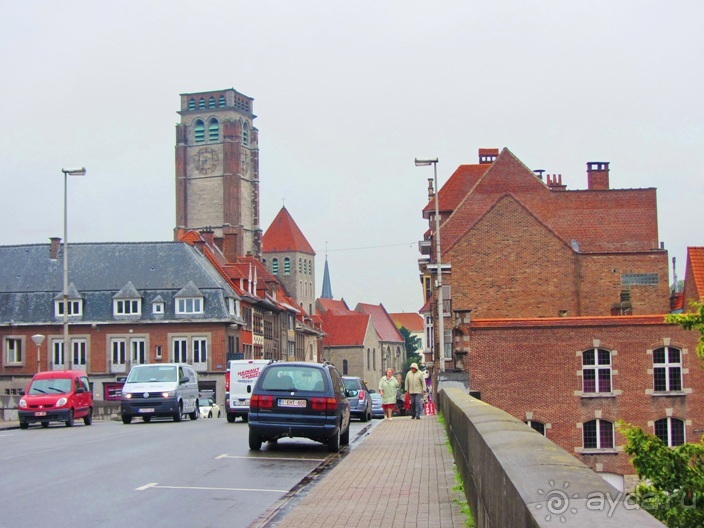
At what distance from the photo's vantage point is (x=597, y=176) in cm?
6050

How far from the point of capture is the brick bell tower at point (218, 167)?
5832 inches

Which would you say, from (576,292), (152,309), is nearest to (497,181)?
(576,292)

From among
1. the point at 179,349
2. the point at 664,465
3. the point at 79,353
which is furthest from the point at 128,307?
the point at 664,465

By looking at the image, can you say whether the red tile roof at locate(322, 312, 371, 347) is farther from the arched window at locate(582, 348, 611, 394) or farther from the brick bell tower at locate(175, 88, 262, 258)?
the arched window at locate(582, 348, 611, 394)

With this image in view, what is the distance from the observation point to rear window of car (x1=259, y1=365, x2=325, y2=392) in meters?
18.8

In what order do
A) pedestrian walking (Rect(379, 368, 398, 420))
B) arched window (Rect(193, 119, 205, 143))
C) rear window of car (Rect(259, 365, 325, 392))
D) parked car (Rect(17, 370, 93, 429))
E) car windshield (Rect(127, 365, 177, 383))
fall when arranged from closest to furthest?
rear window of car (Rect(259, 365, 325, 392)) → parked car (Rect(17, 370, 93, 429)) → car windshield (Rect(127, 365, 177, 383)) → pedestrian walking (Rect(379, 368, 398, 420)) → arched window (Rect(193, 119, 205, 143))

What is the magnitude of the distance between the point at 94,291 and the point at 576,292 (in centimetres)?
3977

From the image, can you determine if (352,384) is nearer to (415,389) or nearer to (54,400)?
(415,389)

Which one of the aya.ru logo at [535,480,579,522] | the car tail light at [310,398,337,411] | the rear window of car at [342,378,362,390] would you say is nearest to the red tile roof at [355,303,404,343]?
the rear window of car at [342,378,362,390]

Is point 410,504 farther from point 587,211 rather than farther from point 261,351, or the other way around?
point 261,351

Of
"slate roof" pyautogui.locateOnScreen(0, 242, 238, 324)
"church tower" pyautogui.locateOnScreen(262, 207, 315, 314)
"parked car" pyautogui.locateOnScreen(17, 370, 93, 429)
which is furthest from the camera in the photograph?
"church tower" pyautogui.locateOnScreen(262, 207, 315, 314)

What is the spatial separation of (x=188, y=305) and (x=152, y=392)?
4321cm

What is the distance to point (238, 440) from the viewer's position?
74.5 ft

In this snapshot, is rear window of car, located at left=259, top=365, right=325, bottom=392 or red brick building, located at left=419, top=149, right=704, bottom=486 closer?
rear window of car, located at left=259, top=365, right=325, bottom=392
